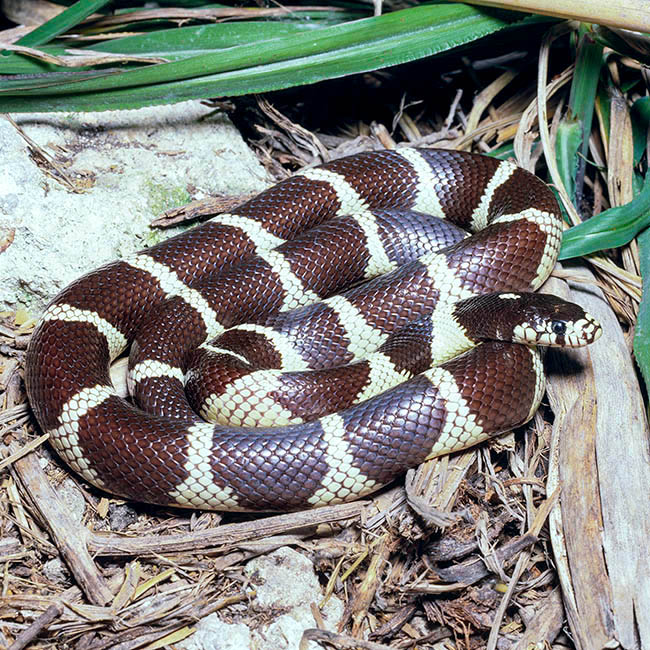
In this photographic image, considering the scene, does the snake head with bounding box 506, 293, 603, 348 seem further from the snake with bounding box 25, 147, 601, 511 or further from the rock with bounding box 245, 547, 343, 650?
the rock with bounding box 245, 547, 343, 650

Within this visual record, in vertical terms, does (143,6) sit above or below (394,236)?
above

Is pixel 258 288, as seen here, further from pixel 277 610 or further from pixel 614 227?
pixel 614 227

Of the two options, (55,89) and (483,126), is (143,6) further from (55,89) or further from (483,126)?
(483,126)

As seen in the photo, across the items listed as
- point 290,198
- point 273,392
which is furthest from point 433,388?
point 290,198

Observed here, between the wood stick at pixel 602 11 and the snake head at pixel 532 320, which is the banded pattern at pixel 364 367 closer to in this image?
the snake head at pixel 532 320

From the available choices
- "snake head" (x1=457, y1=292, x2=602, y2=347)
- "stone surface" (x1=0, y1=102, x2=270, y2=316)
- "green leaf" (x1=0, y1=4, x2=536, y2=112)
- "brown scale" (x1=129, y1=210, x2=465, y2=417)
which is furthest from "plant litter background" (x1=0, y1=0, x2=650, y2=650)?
"brown scale" (x1=129, y1=210, x2=465, y2=417)

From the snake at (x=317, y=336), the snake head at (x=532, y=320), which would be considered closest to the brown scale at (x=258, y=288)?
the snake at (x=317, y=336)
